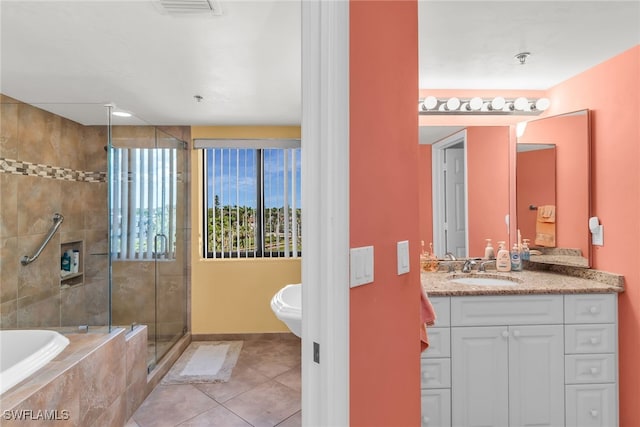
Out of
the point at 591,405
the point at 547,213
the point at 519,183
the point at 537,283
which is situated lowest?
the point at 591,405

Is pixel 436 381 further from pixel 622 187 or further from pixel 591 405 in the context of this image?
pixel 622 187

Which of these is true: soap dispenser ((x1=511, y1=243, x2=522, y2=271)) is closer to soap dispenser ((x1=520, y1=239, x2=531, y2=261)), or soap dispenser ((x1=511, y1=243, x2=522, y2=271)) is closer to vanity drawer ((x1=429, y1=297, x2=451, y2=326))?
soap dispenser ((x1=520, y1=239, x2=531, y2=261))

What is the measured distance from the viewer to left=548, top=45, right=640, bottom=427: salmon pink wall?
1.95 metres

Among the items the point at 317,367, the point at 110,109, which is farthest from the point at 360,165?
the point at 110,109

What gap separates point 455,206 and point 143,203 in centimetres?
264

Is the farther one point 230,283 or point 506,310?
point 230,283

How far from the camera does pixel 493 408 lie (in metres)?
1.93

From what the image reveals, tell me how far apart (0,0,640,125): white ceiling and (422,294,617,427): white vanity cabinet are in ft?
4.66

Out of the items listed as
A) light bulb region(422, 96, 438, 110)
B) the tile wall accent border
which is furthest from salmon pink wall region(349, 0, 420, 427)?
the tile wall accent border

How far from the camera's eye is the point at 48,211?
9.95ft

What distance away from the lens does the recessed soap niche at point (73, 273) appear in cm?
317

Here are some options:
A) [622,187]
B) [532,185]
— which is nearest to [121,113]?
[532,185]

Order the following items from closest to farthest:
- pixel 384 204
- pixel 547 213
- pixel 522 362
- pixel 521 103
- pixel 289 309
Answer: pixel 384 204 < pixel 289 309 < pixel 522 362 < pixel 547 213 < pixel 521 103

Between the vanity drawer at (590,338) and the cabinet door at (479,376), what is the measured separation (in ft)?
1.21
